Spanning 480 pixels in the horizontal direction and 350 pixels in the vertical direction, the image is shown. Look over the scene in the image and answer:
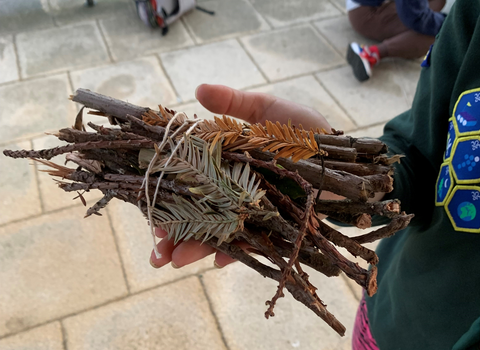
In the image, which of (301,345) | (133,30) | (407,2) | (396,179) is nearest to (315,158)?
(396,179)

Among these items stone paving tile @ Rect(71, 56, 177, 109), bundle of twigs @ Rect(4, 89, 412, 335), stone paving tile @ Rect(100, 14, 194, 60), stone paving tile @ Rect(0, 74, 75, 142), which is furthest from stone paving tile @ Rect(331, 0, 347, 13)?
bundle of twigs @ Rect(4, 89, 412, 335)

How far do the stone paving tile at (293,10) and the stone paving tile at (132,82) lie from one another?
92cm

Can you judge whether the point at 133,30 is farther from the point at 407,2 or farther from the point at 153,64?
the point at 407,2

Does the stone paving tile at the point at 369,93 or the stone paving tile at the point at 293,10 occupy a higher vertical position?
the stone paving tile at the point at 293,10

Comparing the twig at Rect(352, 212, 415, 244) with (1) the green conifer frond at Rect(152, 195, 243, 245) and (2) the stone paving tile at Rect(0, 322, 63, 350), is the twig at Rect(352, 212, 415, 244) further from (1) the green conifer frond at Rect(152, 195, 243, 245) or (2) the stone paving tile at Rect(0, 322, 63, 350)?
(2) the stone paving tile at Rect(0, 322, 63, 350)

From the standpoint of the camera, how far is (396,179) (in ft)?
2.43

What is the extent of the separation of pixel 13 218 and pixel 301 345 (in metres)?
1.25

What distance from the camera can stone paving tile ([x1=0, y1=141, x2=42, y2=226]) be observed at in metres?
1.56

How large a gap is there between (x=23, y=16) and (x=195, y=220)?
266cm

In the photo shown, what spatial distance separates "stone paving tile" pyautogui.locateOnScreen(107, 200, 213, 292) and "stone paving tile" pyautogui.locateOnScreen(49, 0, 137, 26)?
155cm

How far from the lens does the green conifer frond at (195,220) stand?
0.49 metres

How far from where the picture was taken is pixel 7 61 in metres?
2.15

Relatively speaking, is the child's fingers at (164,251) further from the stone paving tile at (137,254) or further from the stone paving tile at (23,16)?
the stone paving tile at (23,16)

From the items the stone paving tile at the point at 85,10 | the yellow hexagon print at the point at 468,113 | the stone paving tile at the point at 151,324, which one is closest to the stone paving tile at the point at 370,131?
the stone paving tile at the point at 151,324
